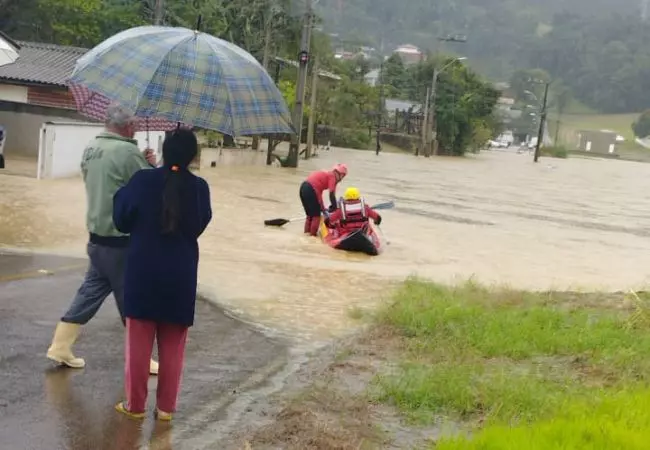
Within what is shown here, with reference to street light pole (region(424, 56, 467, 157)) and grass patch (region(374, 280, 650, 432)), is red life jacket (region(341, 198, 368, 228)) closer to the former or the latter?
grass patch (region(374, 280, 650, 432))

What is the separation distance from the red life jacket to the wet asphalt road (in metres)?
5.92

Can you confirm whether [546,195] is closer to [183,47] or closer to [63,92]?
[63,92]

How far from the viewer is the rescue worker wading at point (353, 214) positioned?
14.8m

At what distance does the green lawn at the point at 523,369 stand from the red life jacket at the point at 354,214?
438cm

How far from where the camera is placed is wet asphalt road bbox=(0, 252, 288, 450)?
5141mm

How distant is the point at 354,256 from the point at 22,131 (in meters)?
16.1

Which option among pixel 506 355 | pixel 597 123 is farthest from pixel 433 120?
pixel 597 123

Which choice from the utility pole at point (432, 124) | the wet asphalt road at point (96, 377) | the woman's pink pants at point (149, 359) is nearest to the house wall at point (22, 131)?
the wet asphalt road at point (96, 377)

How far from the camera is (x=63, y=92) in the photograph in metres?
28.5

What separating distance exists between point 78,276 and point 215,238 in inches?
235

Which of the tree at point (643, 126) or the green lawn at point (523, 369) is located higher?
the tree at point (643, 126)

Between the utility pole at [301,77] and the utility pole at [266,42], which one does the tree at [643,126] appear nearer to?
the utility pole at [266,42]

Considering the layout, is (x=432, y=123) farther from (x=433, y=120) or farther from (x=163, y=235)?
(x=163, y=235)

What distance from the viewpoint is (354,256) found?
1473 centimetres
